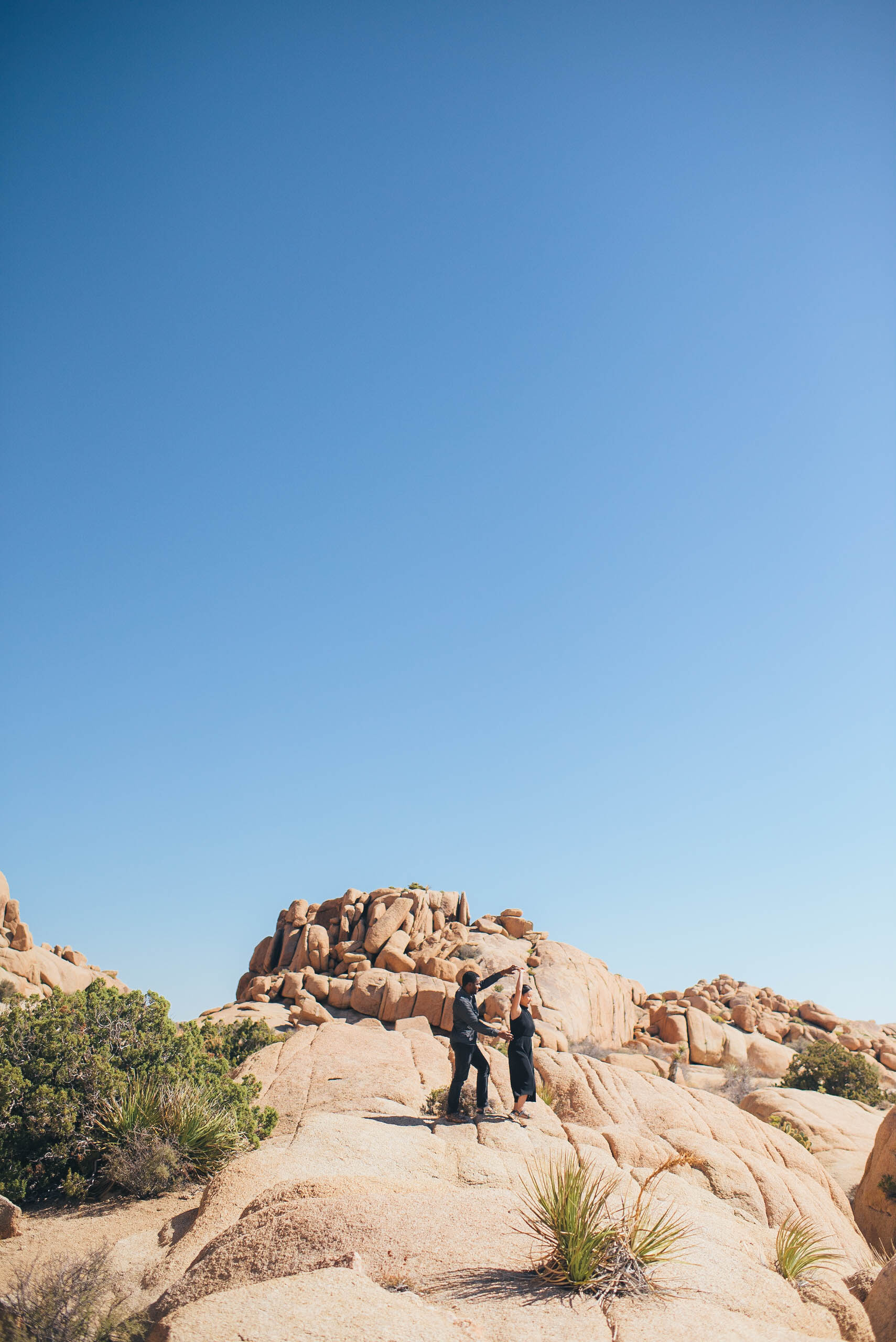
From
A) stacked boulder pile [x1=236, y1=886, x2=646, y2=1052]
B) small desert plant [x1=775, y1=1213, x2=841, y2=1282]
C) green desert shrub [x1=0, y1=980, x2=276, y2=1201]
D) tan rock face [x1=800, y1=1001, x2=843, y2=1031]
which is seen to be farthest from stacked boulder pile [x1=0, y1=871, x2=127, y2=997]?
tan rock face [x1=800, y1=1001, x2=843, y2=1031]

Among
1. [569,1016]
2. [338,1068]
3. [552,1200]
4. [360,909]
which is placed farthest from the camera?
[360,909]

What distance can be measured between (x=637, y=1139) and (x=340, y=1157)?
6590mm

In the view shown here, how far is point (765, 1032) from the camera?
4456 cm

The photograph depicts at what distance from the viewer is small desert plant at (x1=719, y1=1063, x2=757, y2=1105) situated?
27781 mm

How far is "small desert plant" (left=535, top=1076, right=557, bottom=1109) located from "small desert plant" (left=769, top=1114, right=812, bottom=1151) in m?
7.97

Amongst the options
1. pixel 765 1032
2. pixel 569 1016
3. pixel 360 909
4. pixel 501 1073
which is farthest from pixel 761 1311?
pixel 765 1032

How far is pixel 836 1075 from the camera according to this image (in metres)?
30.8

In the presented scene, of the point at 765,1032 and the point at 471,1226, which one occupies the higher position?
the point at 765,1032

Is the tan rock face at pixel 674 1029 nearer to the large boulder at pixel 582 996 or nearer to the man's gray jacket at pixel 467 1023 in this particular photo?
the large boulder at pixel 582 996

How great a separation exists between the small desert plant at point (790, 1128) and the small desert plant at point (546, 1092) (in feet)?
26.2

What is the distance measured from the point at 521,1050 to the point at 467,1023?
1371 millimetres

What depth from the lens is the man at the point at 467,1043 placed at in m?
12.6

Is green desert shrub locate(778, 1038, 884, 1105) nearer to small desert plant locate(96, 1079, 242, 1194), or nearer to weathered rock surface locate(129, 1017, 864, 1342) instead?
weathered rock surface locate(129, 1017, 864, 1342)

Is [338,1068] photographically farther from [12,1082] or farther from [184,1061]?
[12,1082]
